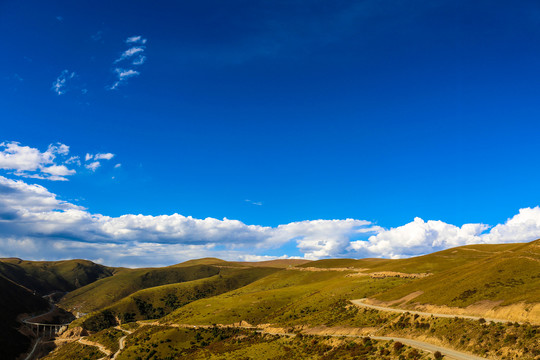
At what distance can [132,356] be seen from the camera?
3477 inches

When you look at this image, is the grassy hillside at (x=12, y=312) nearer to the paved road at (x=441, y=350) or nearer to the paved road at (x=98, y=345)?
the paved road at (x=98, y=345)

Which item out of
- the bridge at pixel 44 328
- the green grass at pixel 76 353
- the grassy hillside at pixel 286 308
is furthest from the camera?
the bridge at pixel 44 328

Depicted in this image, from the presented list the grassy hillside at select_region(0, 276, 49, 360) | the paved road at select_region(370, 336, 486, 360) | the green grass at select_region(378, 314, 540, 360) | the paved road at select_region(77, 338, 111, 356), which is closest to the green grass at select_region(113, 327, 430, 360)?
the paved road at select_region(370, 336, 486, 360)

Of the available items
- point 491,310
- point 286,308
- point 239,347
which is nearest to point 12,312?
point 286,308

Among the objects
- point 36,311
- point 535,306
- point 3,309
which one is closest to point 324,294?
point 535,306

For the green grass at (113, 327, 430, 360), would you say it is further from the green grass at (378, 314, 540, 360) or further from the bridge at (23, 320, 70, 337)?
the bridge at (23, 320, 70, 337)

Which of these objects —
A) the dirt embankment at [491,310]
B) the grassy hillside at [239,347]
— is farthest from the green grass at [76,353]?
the dirt embankment at [491,310]

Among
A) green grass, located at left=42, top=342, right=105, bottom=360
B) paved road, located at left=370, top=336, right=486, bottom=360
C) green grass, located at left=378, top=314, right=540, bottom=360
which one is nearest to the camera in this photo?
green grass, located at left=378, top=314, right=540, bottom=360

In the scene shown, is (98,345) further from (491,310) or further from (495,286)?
(495,286)

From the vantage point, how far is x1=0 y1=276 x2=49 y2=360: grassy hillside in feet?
414

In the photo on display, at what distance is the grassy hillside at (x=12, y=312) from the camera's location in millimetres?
126312

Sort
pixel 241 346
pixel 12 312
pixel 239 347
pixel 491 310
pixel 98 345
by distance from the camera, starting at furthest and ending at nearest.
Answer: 1. pixel 12 312
2. pixel 98 345
3. pixel 241 346
4. pixel 239 347
5. pixel 491 310

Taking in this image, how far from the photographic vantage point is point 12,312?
6363 inches

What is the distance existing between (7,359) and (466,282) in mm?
153933
